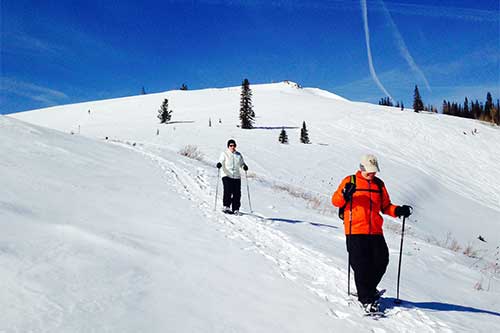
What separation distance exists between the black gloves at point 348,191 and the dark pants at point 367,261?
0.54 m

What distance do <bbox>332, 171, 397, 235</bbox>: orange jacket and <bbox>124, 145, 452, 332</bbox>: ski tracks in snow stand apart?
96 cm

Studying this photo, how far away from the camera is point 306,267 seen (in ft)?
20.0

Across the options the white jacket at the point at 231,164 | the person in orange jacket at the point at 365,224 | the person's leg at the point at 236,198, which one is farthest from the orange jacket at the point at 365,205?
the white jacket at the point at 231,164

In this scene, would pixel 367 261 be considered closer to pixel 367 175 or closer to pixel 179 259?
pixel 367 175

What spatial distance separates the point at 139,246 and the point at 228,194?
483cm

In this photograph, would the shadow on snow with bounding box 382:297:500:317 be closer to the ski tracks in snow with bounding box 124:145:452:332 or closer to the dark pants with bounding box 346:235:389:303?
the ski tracks in snow with bounding box 124:145:452:332

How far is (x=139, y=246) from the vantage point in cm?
557

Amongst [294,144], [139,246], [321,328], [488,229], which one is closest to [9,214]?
[139,246]

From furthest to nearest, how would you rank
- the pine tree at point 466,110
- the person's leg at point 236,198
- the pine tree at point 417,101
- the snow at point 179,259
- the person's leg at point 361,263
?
the pine tree at point 466,110, the pine tree at point 417,101, the person's leg at point 236,198, the person's leg at point 361,263, the snow at point 179,259

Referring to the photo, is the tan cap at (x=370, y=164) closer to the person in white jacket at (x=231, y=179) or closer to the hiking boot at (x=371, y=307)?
the hiking boot at (x=371, y=307)

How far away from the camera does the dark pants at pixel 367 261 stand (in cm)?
471

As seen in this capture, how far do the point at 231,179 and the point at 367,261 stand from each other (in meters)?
6.09

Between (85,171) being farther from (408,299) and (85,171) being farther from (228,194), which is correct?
(408,299)

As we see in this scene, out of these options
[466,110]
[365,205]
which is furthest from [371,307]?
[466,110]
